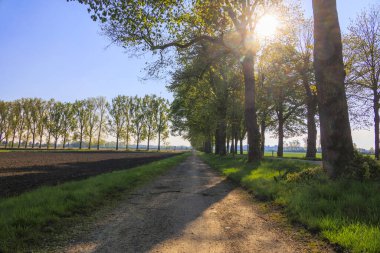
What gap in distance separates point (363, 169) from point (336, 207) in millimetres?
2717

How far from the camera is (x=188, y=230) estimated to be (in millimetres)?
5746

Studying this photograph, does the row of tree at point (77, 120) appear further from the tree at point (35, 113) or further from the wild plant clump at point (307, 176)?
the wild plant clump at point (307, 176)

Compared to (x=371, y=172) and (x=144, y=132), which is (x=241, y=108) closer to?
(x=371, y=172)

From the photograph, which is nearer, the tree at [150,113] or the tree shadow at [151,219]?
the tree shadow at [151,219]

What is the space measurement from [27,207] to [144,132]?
87399mm

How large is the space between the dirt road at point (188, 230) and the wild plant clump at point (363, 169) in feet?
10.1

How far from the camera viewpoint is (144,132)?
93.7 meters

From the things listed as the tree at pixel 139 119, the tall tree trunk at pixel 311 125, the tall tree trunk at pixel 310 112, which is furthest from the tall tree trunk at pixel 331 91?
the tree at pixel 139 119

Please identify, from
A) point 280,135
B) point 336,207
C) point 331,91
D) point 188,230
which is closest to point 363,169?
point 331,91

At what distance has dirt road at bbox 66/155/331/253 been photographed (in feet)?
15.7

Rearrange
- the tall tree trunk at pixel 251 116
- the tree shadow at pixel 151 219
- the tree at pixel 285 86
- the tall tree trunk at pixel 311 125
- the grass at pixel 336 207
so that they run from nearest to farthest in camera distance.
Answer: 1. the grass at pixel 336 207
2. the tree shadow at pixel 151 219
3. the tall tree trunk at pixel 251 116
4. the tree at pixel 285 86
5. the tall tree trunk at pixel 311 125

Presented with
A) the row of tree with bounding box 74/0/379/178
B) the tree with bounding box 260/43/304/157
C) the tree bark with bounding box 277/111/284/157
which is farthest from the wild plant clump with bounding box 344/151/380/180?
the tree bark with bounding box 277/111/284/157

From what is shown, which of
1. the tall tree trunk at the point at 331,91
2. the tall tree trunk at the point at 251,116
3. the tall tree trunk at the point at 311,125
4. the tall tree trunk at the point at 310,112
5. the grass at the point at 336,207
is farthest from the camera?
the tall tree trunk at the point at 311,125

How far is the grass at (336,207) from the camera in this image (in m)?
4.73
